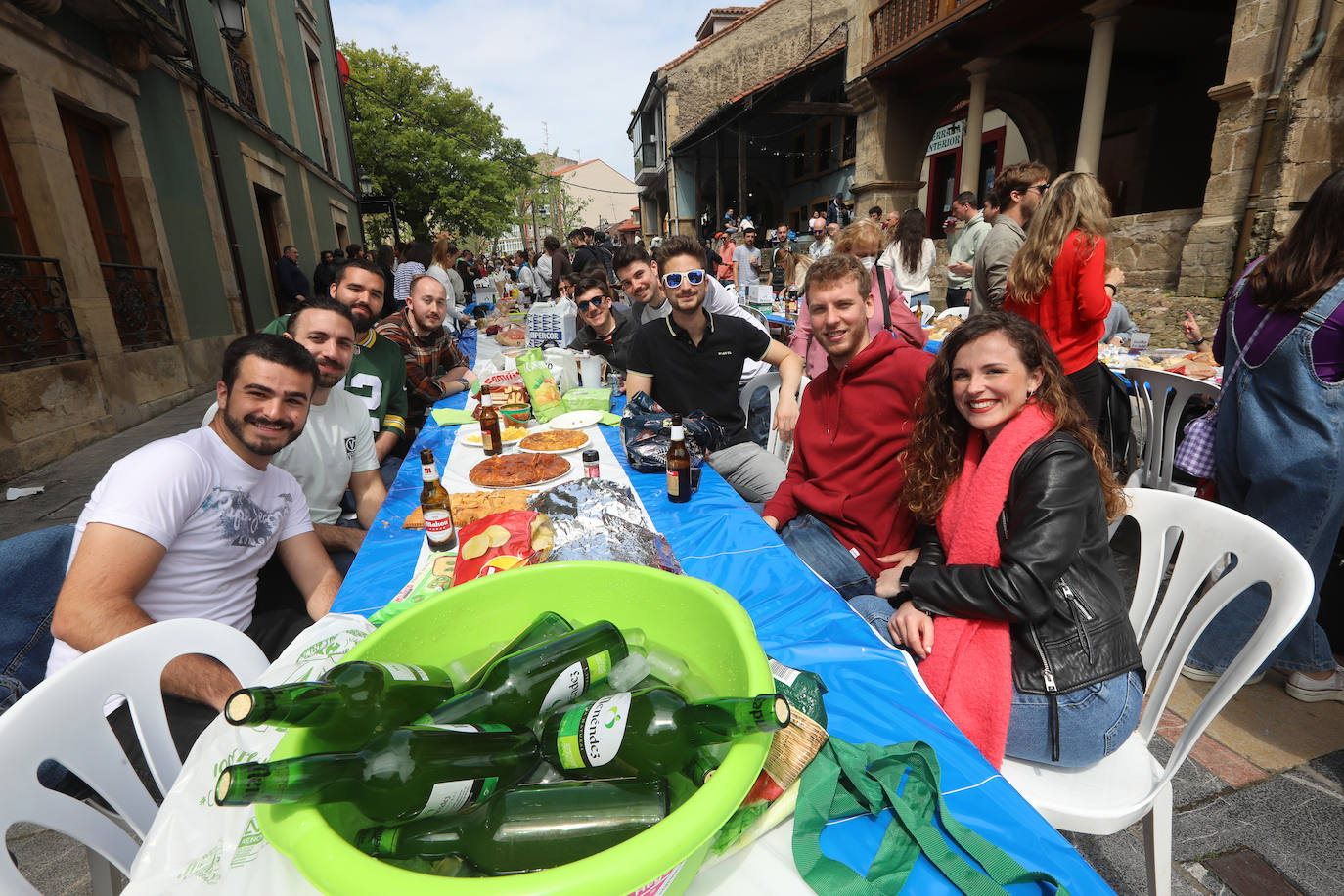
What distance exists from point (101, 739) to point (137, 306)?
8.06m

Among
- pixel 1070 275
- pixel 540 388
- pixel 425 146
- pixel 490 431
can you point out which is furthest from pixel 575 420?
pixel 425 146

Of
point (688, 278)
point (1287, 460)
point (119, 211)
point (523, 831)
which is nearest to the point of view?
point (523, 831)

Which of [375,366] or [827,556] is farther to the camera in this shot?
[375,366]

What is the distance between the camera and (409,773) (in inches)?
27.6

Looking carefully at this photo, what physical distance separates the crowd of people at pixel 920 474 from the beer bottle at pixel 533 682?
1.05 meters

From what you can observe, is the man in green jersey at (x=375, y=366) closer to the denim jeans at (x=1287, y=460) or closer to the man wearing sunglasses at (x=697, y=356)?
the man wearing sunglasses at (x=697, y=356)

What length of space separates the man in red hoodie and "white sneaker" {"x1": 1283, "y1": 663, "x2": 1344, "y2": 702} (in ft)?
6.10

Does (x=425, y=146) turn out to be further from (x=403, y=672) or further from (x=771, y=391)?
(x=403, y=672)

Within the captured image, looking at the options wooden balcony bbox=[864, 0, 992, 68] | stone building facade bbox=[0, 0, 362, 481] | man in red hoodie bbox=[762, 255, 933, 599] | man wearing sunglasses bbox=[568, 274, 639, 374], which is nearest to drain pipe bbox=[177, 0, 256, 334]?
stone building facade bbox=[0, 0, 362, 481]

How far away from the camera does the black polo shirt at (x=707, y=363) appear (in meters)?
3.57

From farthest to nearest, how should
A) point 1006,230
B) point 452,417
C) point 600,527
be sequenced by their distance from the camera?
point 1006,230 → point 452,417 → point 600,527

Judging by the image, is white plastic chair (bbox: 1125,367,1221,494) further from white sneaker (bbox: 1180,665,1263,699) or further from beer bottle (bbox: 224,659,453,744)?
beer bottle (bbox: 224,659,453,744)

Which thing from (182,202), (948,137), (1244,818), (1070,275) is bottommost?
(1244,818)

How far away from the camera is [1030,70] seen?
10.8 m
